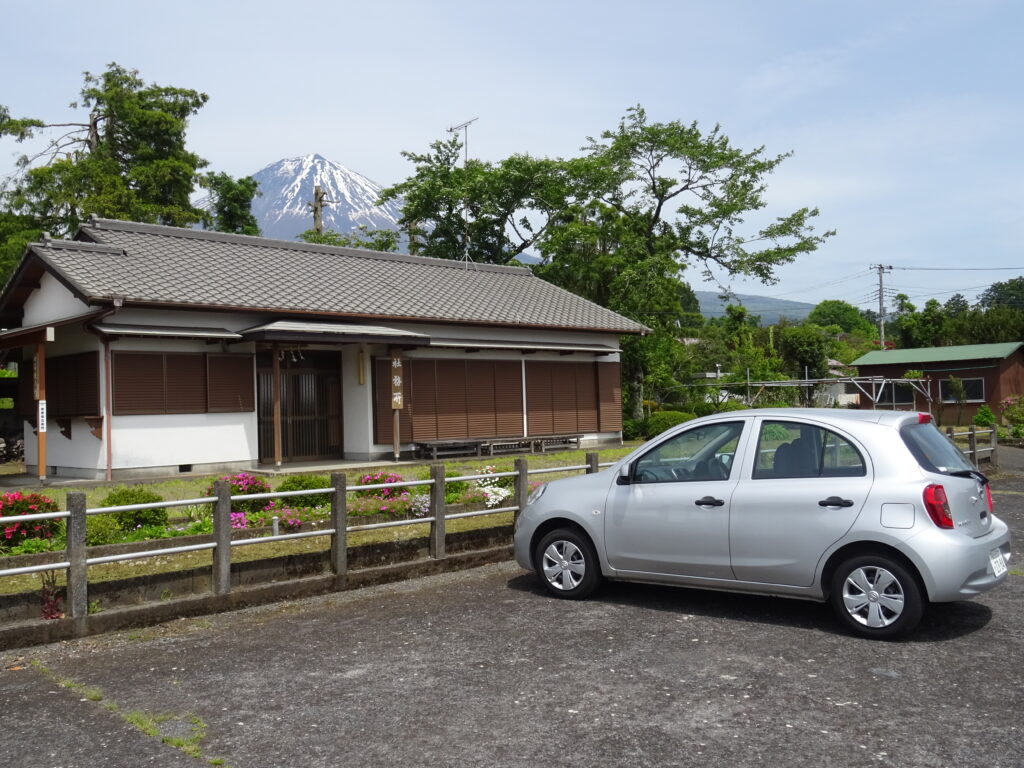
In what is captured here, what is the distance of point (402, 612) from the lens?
7.54 m

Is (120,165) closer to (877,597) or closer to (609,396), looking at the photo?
(609,396)

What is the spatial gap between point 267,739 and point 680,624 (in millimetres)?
3334

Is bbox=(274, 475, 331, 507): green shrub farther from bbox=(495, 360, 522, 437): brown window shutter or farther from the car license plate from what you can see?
bbox=(495, 360, 522, 437): brown window shutter

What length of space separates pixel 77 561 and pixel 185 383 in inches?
488

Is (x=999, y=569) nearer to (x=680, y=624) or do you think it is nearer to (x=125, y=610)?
(x=680, y=624)

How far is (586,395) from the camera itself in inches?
994

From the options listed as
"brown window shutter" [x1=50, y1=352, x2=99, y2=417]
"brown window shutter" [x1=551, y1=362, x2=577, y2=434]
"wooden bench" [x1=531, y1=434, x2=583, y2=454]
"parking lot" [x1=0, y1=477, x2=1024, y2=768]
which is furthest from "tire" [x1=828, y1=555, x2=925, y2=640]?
"brown window shutter" [x1=551, y1=362, x2=577, y2=434]

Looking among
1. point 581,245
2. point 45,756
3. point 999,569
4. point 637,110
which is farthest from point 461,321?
point 45,756

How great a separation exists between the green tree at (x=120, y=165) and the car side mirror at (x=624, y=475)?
2924 cm

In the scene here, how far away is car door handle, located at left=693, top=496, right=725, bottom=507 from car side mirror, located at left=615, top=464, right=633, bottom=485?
0.66 meters

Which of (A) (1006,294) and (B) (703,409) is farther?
(A) (1006,294)

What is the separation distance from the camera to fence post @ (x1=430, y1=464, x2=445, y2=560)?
911 centimetres

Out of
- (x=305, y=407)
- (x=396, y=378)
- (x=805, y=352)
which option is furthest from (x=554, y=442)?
(x=805, y=352)

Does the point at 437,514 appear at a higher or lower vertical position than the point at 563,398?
lower
